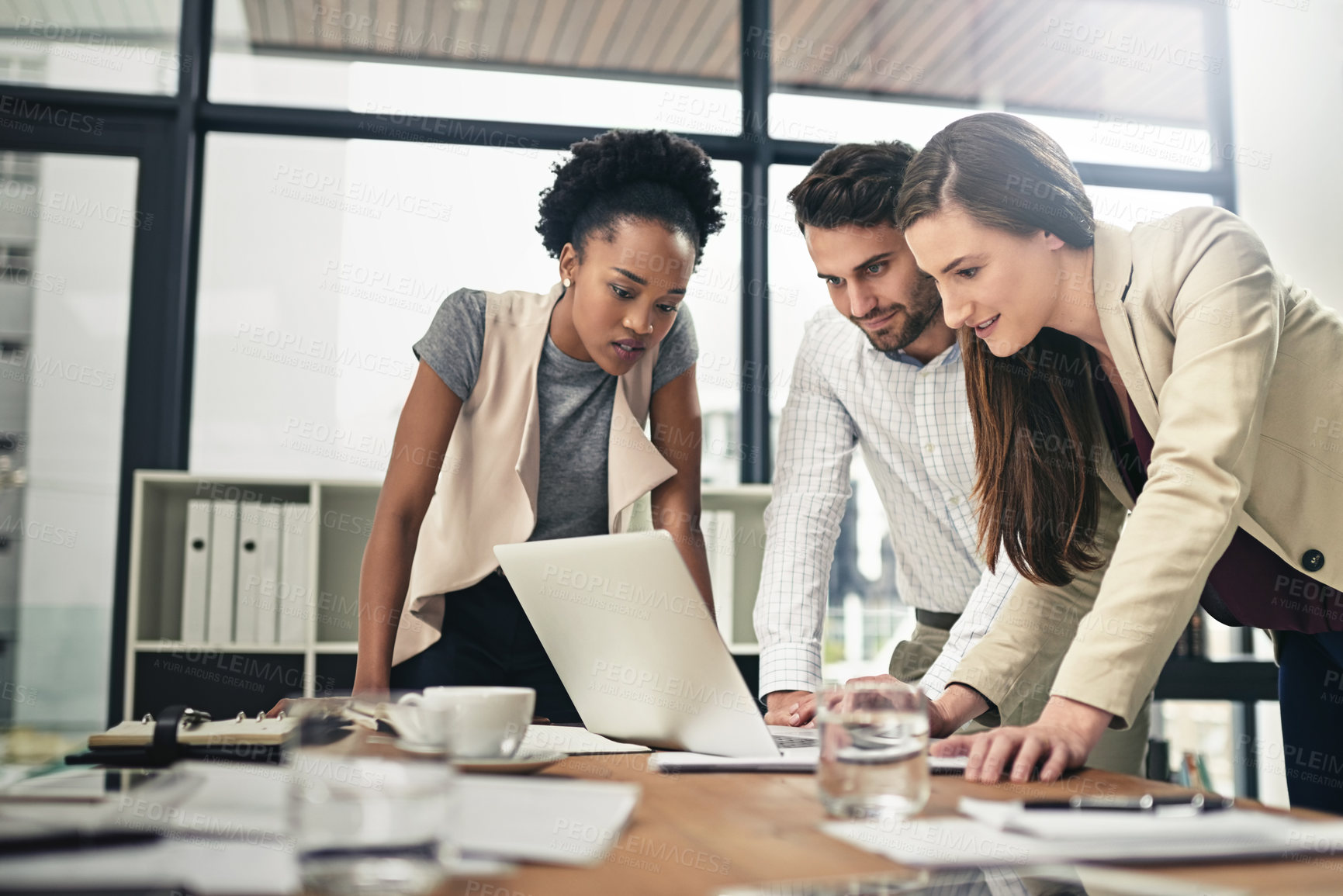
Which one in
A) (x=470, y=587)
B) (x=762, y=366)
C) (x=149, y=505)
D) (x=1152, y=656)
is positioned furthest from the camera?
(x=762, y=366)

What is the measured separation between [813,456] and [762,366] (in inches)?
60.3

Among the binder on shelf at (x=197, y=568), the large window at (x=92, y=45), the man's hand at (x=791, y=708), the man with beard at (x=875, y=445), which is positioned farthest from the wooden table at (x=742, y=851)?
the large window at (x=92, y=45)

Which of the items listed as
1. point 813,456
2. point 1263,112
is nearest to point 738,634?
point 813,456

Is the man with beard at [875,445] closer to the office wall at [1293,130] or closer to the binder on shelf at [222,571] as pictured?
the binder on shelf at [222,571]

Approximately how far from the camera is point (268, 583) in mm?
2678

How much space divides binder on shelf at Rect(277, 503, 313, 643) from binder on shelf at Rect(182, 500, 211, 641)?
19 cm

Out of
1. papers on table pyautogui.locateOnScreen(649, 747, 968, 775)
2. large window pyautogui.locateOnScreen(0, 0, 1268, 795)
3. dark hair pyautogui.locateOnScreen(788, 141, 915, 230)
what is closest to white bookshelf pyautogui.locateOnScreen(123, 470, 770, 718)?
large window pyautogui.locateOnScreen(0, 0, 1268, 795)

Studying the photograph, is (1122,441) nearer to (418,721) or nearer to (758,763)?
(758,763)

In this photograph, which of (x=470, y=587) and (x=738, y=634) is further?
(x=738, y=634)

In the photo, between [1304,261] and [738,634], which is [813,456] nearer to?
[738,634]

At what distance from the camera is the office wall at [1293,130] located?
314 cm

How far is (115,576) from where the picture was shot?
290 cm

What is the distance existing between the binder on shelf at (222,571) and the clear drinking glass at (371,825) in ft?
7.83

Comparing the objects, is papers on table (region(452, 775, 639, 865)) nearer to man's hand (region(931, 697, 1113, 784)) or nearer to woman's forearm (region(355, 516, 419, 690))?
man's hand (region(931, 697, 1113, 784))
